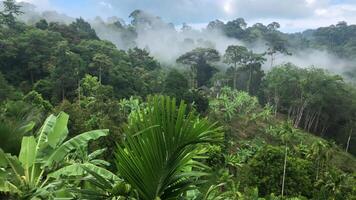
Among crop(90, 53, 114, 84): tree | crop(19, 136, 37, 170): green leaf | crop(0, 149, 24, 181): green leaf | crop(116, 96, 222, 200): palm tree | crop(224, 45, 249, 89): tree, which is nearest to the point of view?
crop(116, 96, 222, 200): palm tree

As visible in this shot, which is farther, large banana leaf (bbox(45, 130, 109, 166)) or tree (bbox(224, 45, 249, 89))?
tree (bbox(224, 45, 249, 89))

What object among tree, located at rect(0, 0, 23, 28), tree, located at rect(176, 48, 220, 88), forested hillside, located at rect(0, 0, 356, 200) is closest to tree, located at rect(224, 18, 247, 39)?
forested hillside, located at rect(0, 0, 356, 200)

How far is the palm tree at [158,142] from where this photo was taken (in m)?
3.42

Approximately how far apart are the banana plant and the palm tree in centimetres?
118

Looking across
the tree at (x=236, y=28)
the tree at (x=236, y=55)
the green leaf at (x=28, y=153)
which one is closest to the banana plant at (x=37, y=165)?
the green leaf at (x=28, y=153)

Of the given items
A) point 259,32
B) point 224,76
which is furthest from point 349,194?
point 259,32

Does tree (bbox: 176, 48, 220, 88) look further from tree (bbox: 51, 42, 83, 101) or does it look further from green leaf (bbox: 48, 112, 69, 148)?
green leaf (bbox: 48, 112, 69, 148)

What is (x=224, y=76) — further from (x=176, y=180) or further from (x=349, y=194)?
(x=176, y=180)

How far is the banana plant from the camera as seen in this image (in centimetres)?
472

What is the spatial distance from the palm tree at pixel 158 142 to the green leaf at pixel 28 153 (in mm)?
1913

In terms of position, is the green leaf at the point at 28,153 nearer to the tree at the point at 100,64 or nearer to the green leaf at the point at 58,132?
the green leaf at the point at 58,132

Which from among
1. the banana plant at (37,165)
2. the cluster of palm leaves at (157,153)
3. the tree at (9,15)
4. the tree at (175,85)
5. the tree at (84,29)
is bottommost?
the tree at (175,85)

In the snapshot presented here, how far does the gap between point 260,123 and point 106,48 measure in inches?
800

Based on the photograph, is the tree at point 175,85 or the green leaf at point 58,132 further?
the tree at point 175,85
